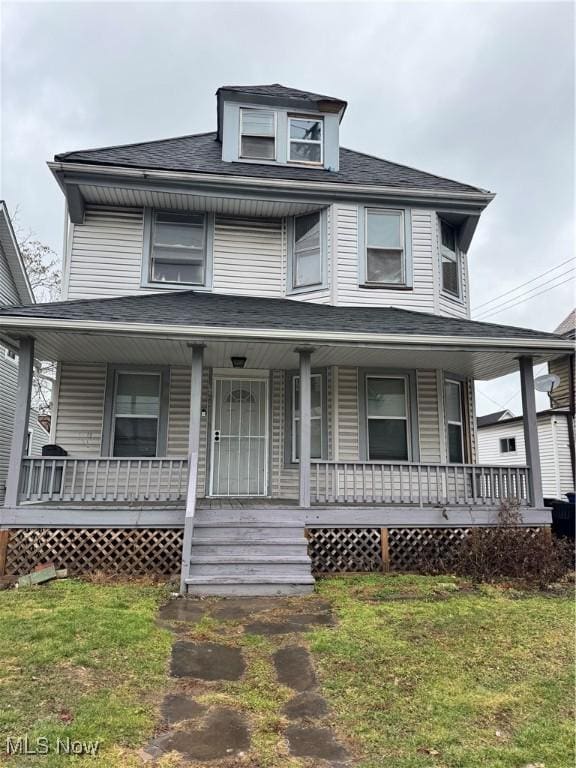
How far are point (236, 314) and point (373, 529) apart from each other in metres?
3.75

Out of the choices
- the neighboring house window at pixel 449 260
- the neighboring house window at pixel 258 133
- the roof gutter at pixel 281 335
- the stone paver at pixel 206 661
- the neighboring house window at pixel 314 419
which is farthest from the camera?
the neighboring house window at pixel 258 133

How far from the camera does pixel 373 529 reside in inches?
297

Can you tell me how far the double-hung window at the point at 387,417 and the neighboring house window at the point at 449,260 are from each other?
2.26 meters

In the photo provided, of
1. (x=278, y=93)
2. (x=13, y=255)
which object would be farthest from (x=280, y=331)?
(x=13, y=255)

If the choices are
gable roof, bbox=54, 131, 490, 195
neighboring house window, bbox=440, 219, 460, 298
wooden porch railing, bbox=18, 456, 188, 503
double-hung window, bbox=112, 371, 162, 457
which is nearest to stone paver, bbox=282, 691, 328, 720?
wooden porch railing, bbox=18, 456, 188, 503

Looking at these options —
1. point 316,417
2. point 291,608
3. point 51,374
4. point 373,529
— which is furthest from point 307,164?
point 51,374

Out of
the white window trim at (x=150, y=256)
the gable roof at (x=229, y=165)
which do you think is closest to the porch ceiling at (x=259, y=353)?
the white window trim at (x=150, y=256)

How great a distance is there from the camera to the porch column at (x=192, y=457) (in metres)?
6.23

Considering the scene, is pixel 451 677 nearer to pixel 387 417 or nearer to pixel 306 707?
pixel 306 707

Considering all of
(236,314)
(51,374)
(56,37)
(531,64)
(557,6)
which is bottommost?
(236,314)

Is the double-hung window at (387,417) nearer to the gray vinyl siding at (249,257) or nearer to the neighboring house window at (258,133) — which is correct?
the gray vinyl siding at (249,257)

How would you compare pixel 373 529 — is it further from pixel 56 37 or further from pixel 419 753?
pixel 56 37

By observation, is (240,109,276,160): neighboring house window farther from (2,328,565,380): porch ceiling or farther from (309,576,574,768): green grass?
(309,576,574,768): green grass

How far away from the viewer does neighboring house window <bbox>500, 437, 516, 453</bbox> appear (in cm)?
1948
